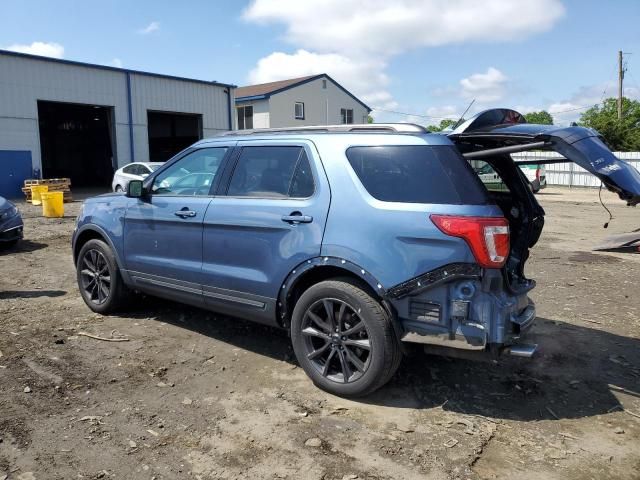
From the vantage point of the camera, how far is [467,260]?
335cm

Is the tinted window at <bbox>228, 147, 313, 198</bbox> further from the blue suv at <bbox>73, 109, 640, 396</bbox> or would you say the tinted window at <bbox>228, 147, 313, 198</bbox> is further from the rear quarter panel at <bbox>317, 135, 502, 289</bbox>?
the rear quarter panel at <bbox>317, 135, 502, 289</bbox>

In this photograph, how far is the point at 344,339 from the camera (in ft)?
12.5

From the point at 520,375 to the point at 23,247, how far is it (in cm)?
938

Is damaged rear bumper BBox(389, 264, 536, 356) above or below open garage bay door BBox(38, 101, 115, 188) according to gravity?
below

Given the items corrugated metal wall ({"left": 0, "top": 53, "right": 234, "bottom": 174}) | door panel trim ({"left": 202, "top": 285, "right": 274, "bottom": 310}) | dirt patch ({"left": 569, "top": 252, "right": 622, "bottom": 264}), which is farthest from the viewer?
corrugated metal wall ({"left": 0, "top": 53, "right": 234, "bottom": 174})

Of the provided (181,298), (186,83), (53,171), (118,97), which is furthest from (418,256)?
(53,171)

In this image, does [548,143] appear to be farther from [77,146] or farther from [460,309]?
[77,146]

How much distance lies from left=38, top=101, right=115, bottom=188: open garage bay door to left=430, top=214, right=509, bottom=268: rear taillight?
32.2m

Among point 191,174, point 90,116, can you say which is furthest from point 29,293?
point 90,116

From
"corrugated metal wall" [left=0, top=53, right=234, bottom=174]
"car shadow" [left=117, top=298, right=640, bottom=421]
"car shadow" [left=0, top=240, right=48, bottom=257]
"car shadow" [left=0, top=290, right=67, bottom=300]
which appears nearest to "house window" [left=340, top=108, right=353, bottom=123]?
"corrugated metal wall" [left=0, top=53, right=234, bottom=174]

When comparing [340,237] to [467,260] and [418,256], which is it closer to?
[418,256]

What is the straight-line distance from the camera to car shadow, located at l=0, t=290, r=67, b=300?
655cm

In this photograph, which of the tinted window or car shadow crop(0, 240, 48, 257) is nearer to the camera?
the tinted window

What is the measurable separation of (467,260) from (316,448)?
147cm
